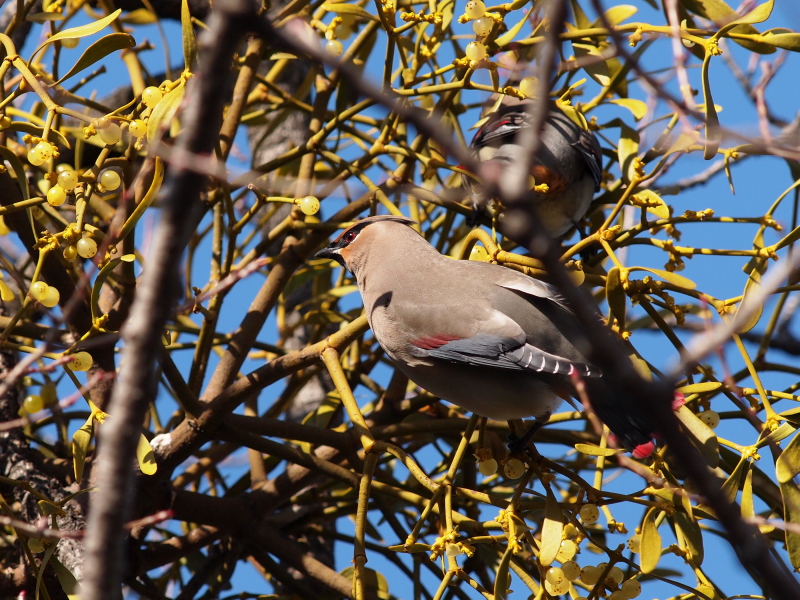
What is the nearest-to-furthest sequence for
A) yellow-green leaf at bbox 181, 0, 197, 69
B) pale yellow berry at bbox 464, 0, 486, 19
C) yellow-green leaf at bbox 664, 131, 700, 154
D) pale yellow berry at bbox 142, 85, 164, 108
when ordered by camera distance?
pale yellow berry at bbox 142, 85, 164, 108 < yellow-green leaf at bbox 181, 0, 197, 69 < pale yellow berry at bbox 464, 0, 486, 19 < yellow-green leaf at bbox 664, 131, 700, 154

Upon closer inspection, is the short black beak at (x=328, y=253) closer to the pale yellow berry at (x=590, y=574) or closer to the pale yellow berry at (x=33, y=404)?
the pale yellow berry at (x=33, y=404)

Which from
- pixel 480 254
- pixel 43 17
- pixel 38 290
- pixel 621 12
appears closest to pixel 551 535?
pixel 480 254

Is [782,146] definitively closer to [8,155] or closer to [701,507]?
[701,507]

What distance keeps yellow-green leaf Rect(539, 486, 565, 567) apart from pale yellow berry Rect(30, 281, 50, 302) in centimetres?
110

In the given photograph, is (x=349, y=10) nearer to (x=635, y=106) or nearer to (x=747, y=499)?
(x=635, y=106)

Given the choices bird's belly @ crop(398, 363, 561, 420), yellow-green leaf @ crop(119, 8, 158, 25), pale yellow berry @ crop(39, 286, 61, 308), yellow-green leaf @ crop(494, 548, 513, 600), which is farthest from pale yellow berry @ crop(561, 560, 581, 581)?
yellow-green leaf @ crop(119, 8, 158, 25)

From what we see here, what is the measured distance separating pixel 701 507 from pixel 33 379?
1.96m

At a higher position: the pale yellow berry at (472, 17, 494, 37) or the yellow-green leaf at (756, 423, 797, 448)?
the pale yellow berry at (472, 17, 494, 37)

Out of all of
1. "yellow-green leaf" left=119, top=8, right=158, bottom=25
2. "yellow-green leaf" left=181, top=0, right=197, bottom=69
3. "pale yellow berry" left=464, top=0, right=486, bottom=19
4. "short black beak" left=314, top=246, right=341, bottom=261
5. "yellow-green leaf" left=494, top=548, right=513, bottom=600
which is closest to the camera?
"yellow-green leaf" left=494, top=548, right=513, bottom=600

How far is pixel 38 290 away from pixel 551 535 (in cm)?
113

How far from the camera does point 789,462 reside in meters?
1.74

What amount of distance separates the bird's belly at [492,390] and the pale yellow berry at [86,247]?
796 millimetres

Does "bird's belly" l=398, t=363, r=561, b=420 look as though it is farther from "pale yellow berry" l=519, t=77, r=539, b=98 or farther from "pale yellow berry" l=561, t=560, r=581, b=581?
"pale yellow berry" l=519, t=77, r=539, b=98

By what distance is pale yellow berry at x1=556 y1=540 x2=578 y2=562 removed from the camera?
1.81m
